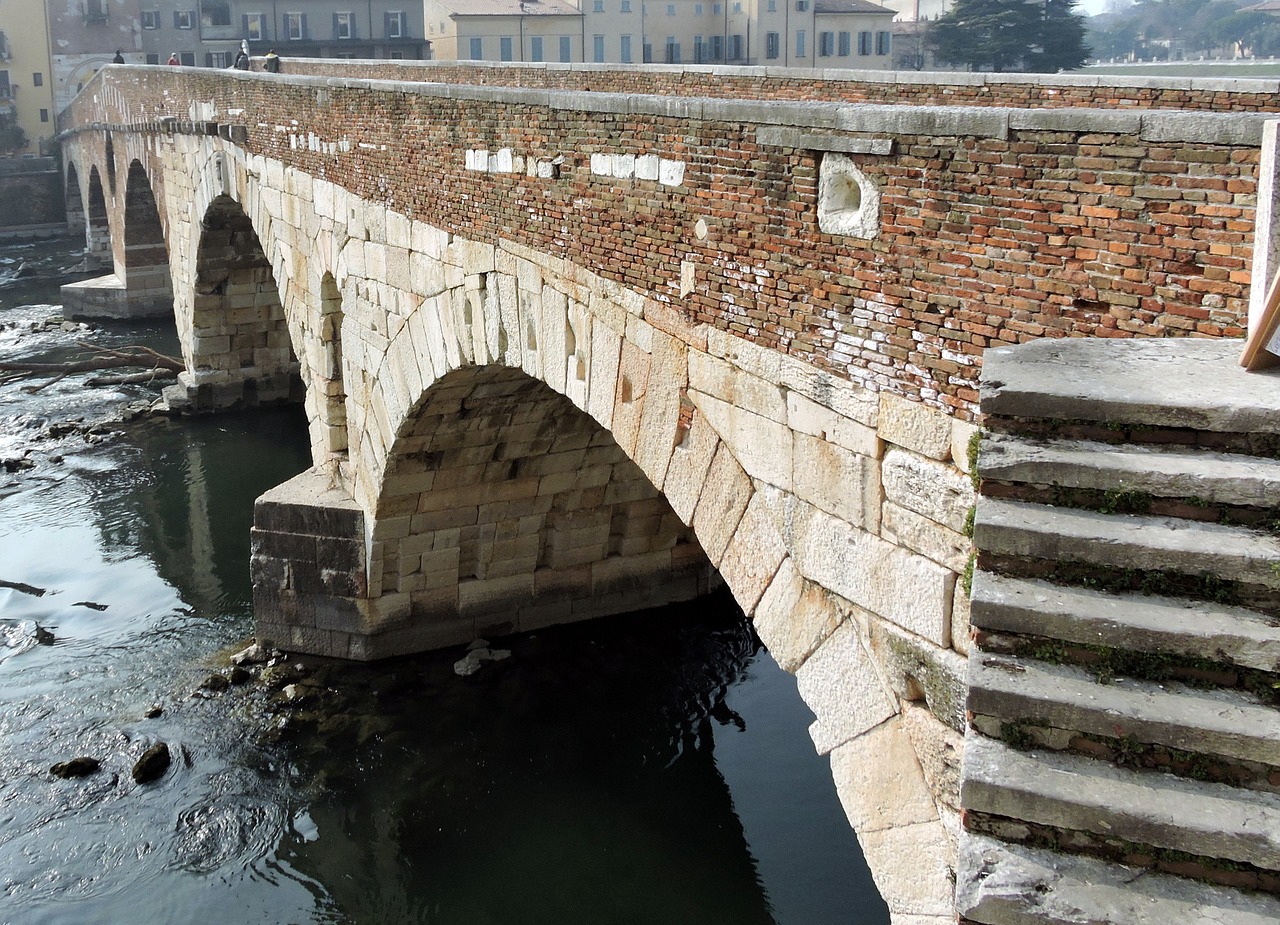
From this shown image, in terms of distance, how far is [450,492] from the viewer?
36.9 feet

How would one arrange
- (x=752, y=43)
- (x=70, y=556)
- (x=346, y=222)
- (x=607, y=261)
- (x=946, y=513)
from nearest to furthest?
(x=946, y=513)
(x=607, y=261)
(x=346, y=222)
(x=70, y=556)
(x=752, y=43)

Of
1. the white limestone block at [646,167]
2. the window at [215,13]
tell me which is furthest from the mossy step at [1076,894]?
the window at [215,13]

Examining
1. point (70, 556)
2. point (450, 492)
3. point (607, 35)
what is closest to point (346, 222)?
point (450, 492)

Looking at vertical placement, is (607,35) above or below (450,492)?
above

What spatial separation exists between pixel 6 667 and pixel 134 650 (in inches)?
42.3

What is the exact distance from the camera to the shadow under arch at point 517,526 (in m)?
10.8

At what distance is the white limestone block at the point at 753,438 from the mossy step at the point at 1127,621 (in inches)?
93.8

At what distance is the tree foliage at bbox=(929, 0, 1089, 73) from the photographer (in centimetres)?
3186

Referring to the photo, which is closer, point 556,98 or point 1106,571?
point 1106,571

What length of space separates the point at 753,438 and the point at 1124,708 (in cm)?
298

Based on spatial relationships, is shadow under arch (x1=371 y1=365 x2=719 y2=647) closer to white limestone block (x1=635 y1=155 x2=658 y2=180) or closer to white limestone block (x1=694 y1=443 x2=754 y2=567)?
white limestone block (x1=635 y1=155 x2=658 y2=180)

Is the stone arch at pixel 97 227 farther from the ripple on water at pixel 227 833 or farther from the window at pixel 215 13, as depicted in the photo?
the ripple on water at pixel 227 833

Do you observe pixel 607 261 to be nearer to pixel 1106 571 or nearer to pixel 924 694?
pixel 924 694

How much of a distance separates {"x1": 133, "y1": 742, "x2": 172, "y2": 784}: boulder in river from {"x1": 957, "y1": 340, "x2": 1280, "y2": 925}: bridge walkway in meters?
8.28
